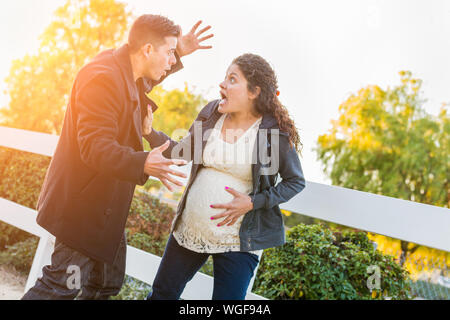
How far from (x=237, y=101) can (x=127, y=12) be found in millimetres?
19679

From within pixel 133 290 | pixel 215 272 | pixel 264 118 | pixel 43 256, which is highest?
pixel 264 118

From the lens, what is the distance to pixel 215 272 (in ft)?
7.09

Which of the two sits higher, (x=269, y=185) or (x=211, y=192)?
(x=269, y=185)

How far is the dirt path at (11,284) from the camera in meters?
4.27

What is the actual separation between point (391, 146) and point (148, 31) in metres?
29.4

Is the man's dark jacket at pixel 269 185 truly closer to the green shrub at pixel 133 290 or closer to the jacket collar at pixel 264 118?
the jacket collar at pixel 264 118

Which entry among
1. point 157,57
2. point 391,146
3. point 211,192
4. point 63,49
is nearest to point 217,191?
point 211,192

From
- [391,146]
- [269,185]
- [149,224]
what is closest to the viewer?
[269,185]

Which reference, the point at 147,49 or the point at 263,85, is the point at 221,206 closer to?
the point at 263,85

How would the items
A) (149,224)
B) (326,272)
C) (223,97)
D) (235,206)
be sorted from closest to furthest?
(235,206) < (223,97) < (326,272) < (149,224)

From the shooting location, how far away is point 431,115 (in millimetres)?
29781

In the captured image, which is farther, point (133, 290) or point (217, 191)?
point (133, 290)
